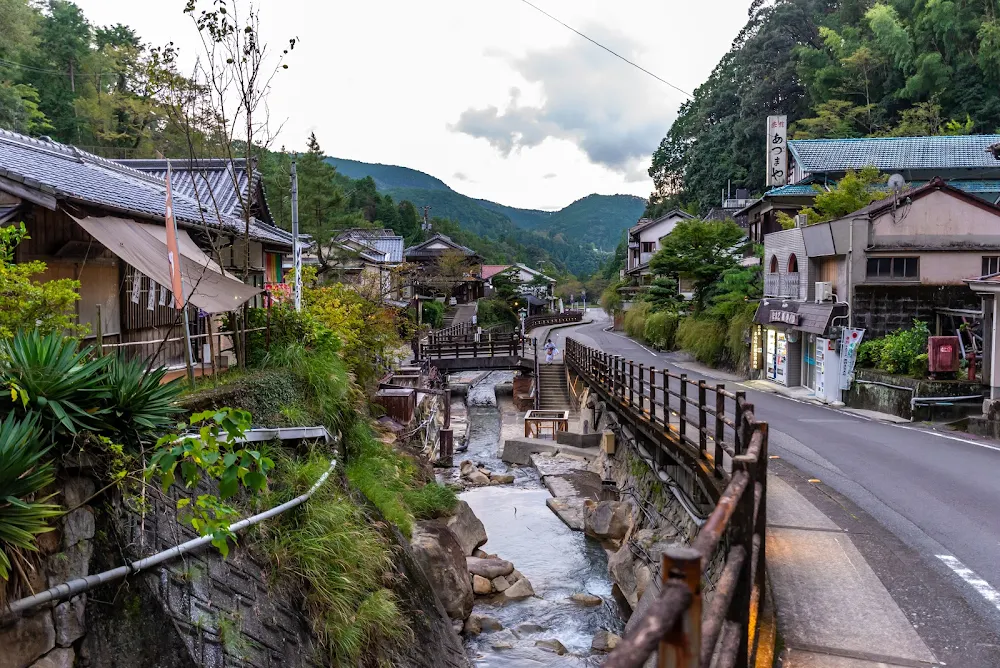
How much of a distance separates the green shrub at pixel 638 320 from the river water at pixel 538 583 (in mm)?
26696

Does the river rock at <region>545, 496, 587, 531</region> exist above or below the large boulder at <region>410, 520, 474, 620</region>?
below

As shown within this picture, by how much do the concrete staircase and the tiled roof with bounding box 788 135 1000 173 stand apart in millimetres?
17976

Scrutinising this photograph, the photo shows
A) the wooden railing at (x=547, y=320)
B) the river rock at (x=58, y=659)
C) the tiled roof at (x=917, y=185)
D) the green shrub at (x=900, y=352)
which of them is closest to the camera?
the river rock at (x=58, y=659)

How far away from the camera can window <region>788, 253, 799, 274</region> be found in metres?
29.1

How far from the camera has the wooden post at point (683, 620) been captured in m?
1.93

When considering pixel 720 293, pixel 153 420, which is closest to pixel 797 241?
pixel 720 293

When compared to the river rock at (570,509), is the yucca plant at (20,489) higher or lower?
higher

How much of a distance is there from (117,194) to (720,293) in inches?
1230

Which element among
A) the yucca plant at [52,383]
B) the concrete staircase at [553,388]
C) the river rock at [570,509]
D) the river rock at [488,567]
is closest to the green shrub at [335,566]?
the yucca plant at [52,383]

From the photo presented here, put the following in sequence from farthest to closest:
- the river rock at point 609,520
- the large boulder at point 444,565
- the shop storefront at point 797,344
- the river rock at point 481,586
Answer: the shop storefront at point 797,344, the river rock at point 609,520, the river rock at point 481,586, the large boulder at point 444,565

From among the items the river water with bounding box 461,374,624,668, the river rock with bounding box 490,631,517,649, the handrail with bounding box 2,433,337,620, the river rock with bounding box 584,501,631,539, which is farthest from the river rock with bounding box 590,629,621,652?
the handrail with bounding box 2,433,337,620

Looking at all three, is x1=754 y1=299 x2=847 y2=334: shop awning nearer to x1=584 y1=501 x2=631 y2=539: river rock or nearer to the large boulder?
x1=584 y1=501 x2=631 y2=539: river rock

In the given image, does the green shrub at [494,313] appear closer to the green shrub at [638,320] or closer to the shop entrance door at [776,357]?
the green shrub at [638,320]

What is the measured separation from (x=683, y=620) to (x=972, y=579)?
654cm
